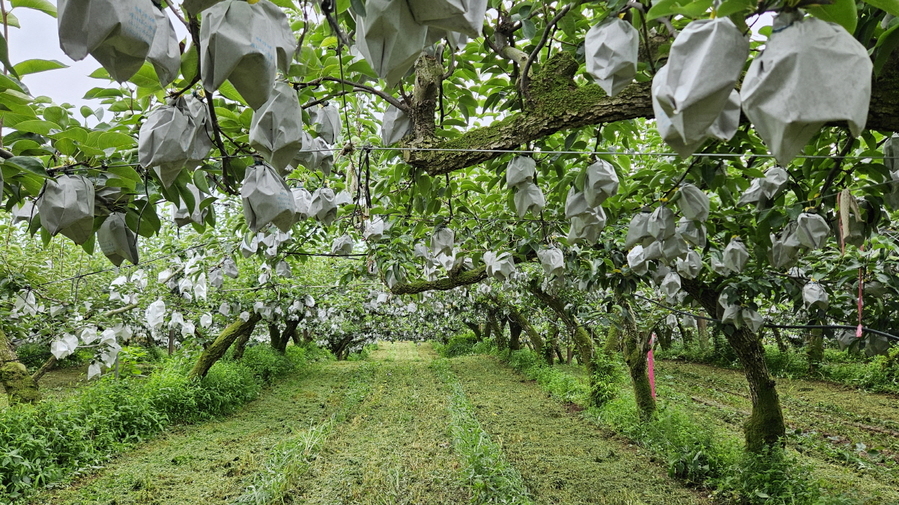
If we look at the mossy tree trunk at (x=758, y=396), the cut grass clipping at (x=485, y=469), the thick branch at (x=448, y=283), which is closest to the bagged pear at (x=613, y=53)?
the cut grass clipping at (x=485, y=469)

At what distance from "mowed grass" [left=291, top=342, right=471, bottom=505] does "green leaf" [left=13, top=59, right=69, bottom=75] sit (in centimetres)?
416

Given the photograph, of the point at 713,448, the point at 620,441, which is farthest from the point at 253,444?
the point at 713,448

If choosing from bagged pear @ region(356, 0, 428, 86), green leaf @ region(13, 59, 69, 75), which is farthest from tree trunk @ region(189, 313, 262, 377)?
bagged pear @ region(356, 0, 428, 86)

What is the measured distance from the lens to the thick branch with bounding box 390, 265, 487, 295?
20.3 ft

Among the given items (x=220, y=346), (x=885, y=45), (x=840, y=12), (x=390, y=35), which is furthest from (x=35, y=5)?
(x=220, y=346)

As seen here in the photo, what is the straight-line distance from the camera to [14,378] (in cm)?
555

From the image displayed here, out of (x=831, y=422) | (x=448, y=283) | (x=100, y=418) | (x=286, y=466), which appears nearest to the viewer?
(x=286, y=466)

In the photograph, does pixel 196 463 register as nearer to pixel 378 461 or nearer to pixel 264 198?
pixel 378 461

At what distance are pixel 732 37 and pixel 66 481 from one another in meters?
6.69

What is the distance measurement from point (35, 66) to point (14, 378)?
20.1 ft

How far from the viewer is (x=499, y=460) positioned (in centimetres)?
538

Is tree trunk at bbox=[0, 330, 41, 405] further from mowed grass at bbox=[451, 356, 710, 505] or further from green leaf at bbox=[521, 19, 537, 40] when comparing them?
green leaf at bbox=[521, 19, 537, 40]

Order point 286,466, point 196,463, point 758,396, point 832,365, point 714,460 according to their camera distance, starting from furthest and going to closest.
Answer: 1. point 832,365
2. point 196,463
3. point 286,466
4. point 714,460
5. point 758,396

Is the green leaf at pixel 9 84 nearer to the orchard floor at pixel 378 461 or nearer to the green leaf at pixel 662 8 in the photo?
the green leaf at pixel 662 8
